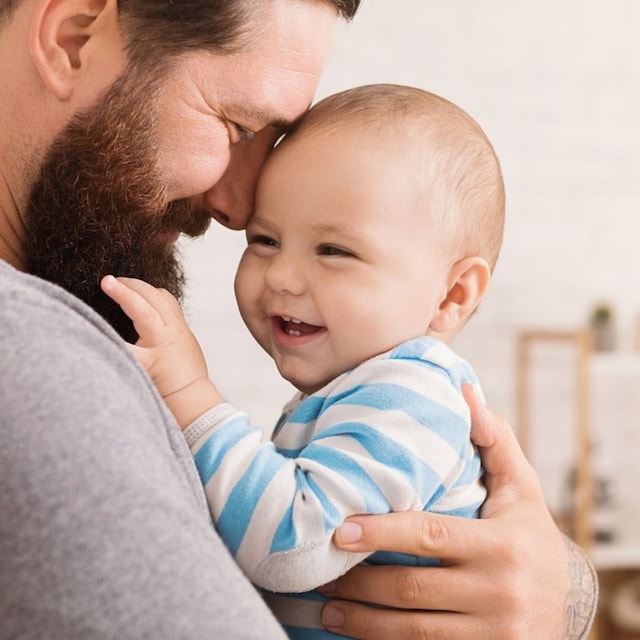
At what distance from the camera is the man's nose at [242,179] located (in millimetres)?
1363

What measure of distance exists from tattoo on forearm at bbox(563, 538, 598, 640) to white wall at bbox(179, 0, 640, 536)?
288 cm

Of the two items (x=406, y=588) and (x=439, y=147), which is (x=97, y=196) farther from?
(x=406, y=588)

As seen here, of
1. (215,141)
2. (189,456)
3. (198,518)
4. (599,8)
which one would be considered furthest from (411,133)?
(599,8)

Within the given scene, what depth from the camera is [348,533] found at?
1.07 meters

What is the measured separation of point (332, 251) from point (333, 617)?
43 centimetres

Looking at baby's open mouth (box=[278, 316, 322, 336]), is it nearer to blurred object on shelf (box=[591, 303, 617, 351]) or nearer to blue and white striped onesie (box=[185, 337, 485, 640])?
blue and white striped onesie (box=[185, 337, 485, 640])

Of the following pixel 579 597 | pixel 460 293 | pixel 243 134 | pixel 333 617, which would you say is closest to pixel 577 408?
pixel 579 597

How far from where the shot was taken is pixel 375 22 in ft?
13.7

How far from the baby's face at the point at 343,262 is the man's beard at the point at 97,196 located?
169 millimetres

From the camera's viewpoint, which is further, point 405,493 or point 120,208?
point 120,208

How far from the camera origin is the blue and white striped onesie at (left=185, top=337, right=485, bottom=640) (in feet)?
3.47

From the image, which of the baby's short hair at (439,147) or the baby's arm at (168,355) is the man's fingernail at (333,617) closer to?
the baby's arm at (168,355)

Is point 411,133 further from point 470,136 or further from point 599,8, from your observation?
point 599,8

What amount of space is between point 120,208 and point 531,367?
3.36m
